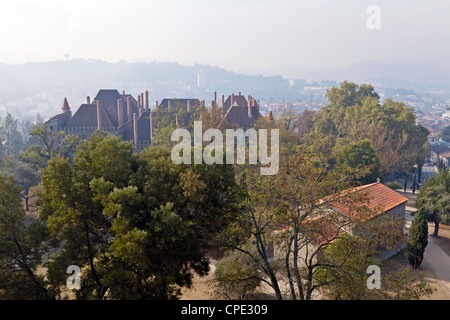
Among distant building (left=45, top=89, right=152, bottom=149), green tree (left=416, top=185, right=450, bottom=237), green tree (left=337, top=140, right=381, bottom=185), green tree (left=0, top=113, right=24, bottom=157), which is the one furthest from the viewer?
green tree (left=0, top=113, right=24, bottom=157)

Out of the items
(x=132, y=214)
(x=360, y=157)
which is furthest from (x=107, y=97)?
(x=132, y=214)

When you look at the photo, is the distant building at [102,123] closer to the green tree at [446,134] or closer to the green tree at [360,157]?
the green tree at [360,157]

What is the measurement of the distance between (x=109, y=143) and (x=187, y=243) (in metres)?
4.33

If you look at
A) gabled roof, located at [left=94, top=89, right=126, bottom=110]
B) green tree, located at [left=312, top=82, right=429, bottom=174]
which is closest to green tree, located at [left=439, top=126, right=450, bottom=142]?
green tree, located at [left=312, top=82, right=429, bottom=174]

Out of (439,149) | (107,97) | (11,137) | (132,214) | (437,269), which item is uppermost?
(107,97)

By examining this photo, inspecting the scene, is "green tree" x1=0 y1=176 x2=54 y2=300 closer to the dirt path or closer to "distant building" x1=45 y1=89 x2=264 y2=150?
the dirt path

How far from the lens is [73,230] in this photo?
1227 cm

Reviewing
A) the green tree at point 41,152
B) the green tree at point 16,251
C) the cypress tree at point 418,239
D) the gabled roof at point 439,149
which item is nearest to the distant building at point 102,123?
the green tree at point 41,152

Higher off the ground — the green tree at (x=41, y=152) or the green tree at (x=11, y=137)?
the green tree at (x=41, y=152)

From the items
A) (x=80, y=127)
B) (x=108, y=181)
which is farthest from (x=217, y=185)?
(x=80, y=127)

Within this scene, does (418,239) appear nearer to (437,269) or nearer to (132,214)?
(437,269)

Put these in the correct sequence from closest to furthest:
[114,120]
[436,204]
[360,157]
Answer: [436,204] < [360,157] < [114,120]
